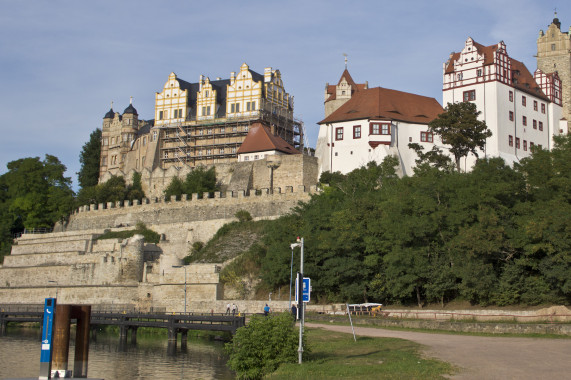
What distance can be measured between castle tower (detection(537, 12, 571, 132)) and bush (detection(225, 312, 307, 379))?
55401mm

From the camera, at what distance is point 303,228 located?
154ft

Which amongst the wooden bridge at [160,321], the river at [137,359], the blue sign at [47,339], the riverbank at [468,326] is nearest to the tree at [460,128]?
the riverbank at [468,326]

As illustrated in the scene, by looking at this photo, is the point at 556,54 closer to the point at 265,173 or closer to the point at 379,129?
the point at 379,129

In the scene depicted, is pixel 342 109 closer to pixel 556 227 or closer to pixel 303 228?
pixel 303 228

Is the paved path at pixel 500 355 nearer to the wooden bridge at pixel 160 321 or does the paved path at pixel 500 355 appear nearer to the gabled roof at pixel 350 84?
the wooden bridge at pixel 160 321

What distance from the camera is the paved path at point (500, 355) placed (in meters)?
18.7

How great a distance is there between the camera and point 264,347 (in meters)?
22.8

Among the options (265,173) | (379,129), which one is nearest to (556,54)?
(379,129)

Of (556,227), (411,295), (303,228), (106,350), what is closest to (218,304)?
(303,228)

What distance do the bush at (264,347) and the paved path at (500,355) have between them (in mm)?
4423

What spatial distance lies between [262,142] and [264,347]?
164 ft

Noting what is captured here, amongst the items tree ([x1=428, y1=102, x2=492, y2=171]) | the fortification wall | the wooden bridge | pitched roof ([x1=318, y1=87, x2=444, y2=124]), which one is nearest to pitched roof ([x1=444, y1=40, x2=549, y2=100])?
pitched roof ([x1=318, y1=87, x2=444, y2=124])

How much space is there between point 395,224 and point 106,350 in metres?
17.3

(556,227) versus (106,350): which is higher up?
(556,227)
